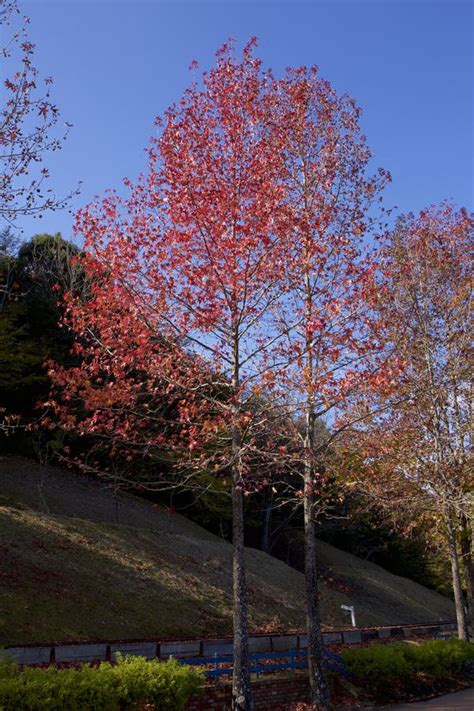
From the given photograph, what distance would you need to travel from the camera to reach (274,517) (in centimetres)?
4581

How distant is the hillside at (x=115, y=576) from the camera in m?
16.1

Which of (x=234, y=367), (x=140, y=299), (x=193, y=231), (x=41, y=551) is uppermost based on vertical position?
(x=193, y=231)

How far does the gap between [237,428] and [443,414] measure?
9.23m

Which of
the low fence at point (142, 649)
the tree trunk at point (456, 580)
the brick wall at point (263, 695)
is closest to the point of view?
the brick wall at point (263, 695)

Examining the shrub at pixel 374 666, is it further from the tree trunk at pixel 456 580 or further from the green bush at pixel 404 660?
the tree trunk at pixel 456 580

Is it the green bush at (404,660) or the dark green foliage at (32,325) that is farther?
the dark green foliage at (32,325)

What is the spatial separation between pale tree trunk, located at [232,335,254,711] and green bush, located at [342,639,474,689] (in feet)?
14.8

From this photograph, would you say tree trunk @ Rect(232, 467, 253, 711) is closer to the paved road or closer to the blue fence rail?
the blue fence rail

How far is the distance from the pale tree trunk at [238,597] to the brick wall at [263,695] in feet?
2.53

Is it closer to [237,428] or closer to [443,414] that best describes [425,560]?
[443,414]

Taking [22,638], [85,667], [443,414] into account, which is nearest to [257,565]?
[443,414]

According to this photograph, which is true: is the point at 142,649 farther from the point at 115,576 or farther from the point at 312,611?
the point at 115,576

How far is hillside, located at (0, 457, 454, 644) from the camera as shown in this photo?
16.1 meters

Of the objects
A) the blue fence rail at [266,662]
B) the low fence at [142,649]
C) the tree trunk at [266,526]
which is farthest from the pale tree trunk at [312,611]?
the tree trunk at [266,526]
